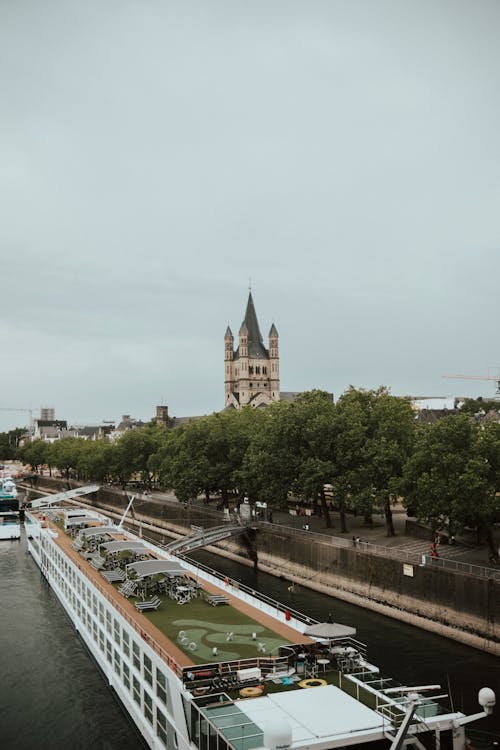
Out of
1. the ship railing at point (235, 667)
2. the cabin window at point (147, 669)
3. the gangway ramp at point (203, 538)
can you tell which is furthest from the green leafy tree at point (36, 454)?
the ship railing at point (235, 667)

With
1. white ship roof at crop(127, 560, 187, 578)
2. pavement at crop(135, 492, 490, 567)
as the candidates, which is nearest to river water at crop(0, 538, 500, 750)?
white ship roof at crop(127, 560, 187, 578)

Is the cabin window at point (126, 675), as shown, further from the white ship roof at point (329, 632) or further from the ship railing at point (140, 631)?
the white ship roof at point (329, 632)

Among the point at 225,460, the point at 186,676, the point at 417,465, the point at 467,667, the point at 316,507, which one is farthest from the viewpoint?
the point at 225,460

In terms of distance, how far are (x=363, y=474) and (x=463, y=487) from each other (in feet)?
49.2

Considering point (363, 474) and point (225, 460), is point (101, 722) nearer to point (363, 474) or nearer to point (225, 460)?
point (363, 474)

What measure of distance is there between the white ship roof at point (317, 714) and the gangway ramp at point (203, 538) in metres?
37.6

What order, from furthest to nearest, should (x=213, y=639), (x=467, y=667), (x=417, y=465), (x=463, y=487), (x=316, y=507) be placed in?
(x=316, y=507) < (x=417, y=465) < (x=463, y=487) < (x=467, y=667) < (x=213, y=639)

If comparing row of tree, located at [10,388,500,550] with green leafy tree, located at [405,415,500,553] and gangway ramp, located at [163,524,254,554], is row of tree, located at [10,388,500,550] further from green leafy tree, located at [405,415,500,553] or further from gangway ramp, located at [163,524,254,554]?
gangway ramp, located at [163,524,254,554]

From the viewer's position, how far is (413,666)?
37375 mm

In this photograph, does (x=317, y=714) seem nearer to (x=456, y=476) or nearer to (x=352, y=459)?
(x=456, y=476)

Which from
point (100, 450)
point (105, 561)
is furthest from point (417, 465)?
point (100, 450)

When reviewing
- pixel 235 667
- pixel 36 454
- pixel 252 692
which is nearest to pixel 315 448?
pixel 235 667

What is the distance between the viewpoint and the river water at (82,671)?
3095cm

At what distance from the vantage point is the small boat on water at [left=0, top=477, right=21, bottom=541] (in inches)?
3484
